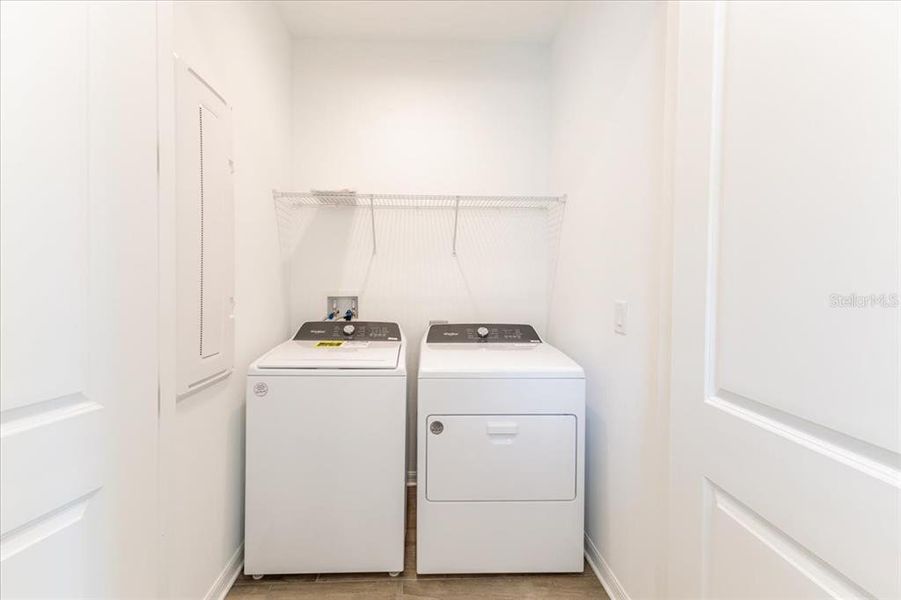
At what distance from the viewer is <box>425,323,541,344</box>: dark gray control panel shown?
208cm

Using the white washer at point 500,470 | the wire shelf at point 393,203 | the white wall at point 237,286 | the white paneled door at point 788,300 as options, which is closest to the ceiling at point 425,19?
the white wall at point 237,286

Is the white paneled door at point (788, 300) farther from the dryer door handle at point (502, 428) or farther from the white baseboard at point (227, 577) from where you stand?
the white baseboard at point (227, 577)

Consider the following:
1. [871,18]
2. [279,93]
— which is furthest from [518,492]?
[279,93]

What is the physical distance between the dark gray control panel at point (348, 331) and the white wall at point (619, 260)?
0.93m

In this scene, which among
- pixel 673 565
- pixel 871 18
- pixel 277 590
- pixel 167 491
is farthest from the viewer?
pixel 277 590

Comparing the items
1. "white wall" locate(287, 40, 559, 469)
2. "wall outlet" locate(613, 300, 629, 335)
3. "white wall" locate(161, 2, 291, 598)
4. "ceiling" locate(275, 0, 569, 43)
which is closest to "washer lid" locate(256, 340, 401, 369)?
"white wall" locate(161, 2, 291, 598)

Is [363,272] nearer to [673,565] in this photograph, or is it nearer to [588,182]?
[588,182]

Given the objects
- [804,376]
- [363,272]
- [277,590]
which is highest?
[363,272]

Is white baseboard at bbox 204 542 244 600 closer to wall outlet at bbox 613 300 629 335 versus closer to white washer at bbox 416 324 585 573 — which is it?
white washer at bbox 416 324 585 573

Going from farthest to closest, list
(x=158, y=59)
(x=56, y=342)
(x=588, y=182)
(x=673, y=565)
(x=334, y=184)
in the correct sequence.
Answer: (x=334, y=184)
(x=588, y=182)
(x=673, y=565)
(x=158, y=59)
(x=56, y=342)

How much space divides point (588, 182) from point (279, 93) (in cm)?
164

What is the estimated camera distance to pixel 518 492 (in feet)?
5.18

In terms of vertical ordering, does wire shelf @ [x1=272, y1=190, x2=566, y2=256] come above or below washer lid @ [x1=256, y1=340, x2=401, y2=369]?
above

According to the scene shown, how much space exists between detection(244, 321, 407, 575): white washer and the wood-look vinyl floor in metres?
0.06
